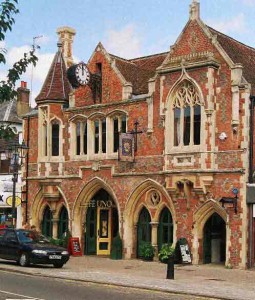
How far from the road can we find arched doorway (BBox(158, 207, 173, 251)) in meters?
8.81

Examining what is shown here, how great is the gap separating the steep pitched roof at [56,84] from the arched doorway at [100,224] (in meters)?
5.44

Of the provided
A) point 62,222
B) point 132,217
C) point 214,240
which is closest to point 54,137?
point 62,222

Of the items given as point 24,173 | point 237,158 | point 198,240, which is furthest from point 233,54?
point 24,173

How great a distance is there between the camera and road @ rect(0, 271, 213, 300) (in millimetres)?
15530

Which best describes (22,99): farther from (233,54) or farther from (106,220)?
(233,54)

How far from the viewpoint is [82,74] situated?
29875 millimetres

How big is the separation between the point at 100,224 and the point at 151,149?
5443 mm

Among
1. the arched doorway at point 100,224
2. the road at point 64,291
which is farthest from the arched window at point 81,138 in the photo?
the road at point 64,291

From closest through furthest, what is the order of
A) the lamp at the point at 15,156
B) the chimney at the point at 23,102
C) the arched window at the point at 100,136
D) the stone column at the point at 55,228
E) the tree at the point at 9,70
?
the tree at the point at 9,70 < the lamp at the point at 15,156 < the arched window at the point at 100,136 < the stone column at the point at 55,228 < the chimney at the point at 23,102

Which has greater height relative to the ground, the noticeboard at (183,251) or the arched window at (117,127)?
the arched window at (117,127)

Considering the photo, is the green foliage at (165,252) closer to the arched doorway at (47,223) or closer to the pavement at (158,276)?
the pavement at (158,276)

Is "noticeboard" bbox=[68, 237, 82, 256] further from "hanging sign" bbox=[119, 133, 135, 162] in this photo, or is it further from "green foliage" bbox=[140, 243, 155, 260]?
"hanging sign" bbox=[119, 133, 135, 162]

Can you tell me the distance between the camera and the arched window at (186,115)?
26281 mm

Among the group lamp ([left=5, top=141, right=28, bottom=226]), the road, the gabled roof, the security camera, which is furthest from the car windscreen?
the gabled roof
